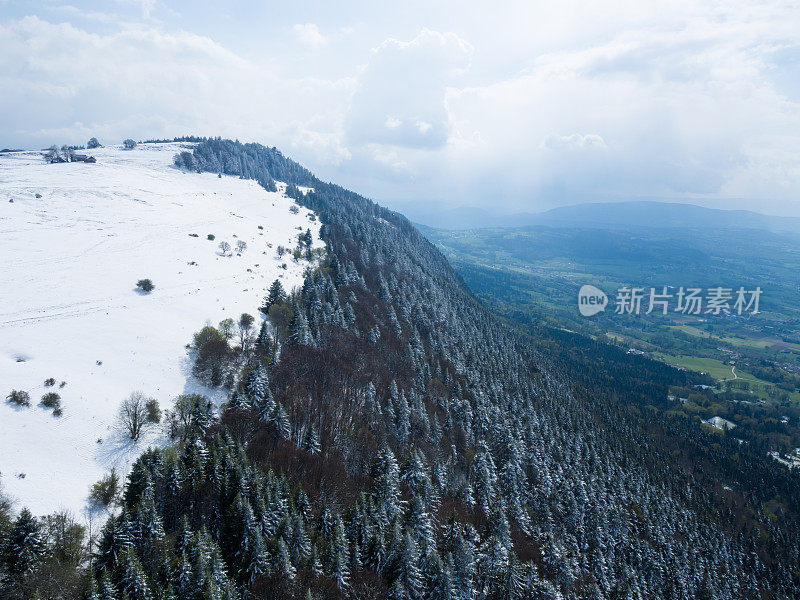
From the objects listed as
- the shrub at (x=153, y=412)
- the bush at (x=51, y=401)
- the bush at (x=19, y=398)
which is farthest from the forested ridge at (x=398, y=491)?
the bush at (x=19, y=398)

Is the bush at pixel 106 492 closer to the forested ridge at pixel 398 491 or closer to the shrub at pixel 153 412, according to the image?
the forested ridge at pixel 398 491

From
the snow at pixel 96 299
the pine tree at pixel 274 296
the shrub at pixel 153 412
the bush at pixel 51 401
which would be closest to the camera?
the snow at pixel 96 299

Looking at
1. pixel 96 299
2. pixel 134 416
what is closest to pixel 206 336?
pixel 134 416

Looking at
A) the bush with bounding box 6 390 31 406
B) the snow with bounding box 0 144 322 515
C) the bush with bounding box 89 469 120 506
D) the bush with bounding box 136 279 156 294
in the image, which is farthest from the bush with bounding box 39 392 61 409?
the bush with bounding box 136 279 156 294

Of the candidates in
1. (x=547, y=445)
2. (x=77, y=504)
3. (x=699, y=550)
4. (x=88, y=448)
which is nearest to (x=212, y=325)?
(x=88, y=448)

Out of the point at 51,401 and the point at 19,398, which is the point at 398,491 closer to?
the point at 51,401
